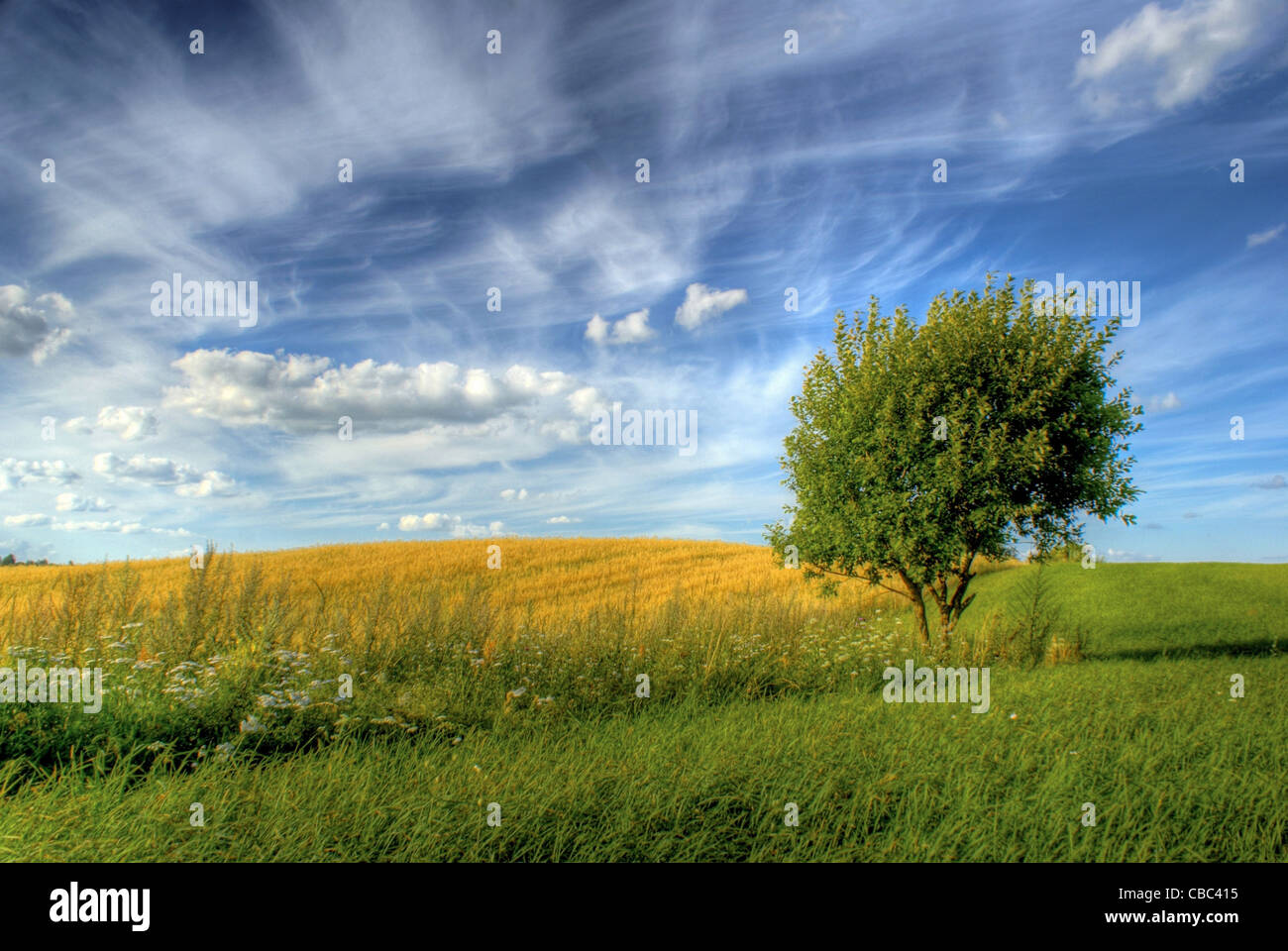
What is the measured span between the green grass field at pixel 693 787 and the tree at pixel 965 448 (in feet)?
20.0

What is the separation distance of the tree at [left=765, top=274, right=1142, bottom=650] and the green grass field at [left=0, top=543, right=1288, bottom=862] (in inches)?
239

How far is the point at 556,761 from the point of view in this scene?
6.92m

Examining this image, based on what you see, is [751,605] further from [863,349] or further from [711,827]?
[711,827]

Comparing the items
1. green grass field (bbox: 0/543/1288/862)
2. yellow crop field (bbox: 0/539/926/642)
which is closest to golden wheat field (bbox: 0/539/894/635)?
yellow crop field (bbox: 0/539/926/642)

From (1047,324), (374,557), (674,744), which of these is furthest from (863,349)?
(374,557)

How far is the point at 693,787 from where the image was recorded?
5.93 metres

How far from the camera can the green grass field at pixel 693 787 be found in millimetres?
5199

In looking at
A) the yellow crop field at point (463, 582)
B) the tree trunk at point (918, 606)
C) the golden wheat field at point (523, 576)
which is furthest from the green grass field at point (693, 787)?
the tree trunk at point (918, 606)

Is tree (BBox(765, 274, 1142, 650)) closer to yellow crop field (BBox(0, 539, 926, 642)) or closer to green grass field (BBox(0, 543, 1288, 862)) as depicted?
yellow crop field (BBox(0, 539, 926, 642))

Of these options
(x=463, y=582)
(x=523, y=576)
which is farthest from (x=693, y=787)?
(x=523, y=576)

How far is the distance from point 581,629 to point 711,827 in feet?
20.2

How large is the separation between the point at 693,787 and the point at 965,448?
12581mm

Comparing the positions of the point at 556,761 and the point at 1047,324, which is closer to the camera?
the point at 556,761
